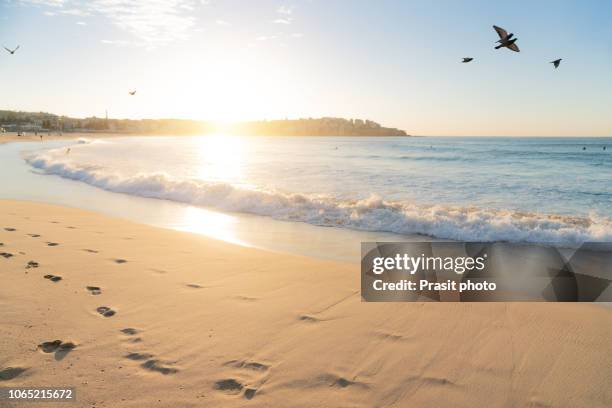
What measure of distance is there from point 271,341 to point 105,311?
2179mm

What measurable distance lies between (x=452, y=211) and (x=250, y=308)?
27.8 ft

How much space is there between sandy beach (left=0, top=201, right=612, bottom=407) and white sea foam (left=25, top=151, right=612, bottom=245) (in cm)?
458

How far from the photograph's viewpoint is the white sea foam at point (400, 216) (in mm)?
9789

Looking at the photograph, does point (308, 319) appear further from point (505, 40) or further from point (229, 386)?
point (505, 40)

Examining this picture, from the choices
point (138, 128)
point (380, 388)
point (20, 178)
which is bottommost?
point (380, 388)

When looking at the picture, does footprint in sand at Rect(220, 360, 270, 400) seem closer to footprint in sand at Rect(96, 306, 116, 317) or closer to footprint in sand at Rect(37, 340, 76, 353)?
footprint in sand at Rect(37, 340, 76, 353)

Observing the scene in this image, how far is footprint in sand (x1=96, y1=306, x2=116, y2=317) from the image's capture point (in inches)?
181

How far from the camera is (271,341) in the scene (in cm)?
416

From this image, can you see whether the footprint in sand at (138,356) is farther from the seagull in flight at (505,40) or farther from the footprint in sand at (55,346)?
the seagull in flight at (505,40)

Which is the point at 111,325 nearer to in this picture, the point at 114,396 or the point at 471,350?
the point at 114,396

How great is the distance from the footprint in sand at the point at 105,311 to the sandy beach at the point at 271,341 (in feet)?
0.08

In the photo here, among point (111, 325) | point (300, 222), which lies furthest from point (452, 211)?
point (111, 325)

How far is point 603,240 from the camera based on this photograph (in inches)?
365

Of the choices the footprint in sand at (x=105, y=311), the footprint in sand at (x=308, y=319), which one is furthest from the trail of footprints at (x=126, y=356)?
the footprint in sand at (x=308, y=319)
